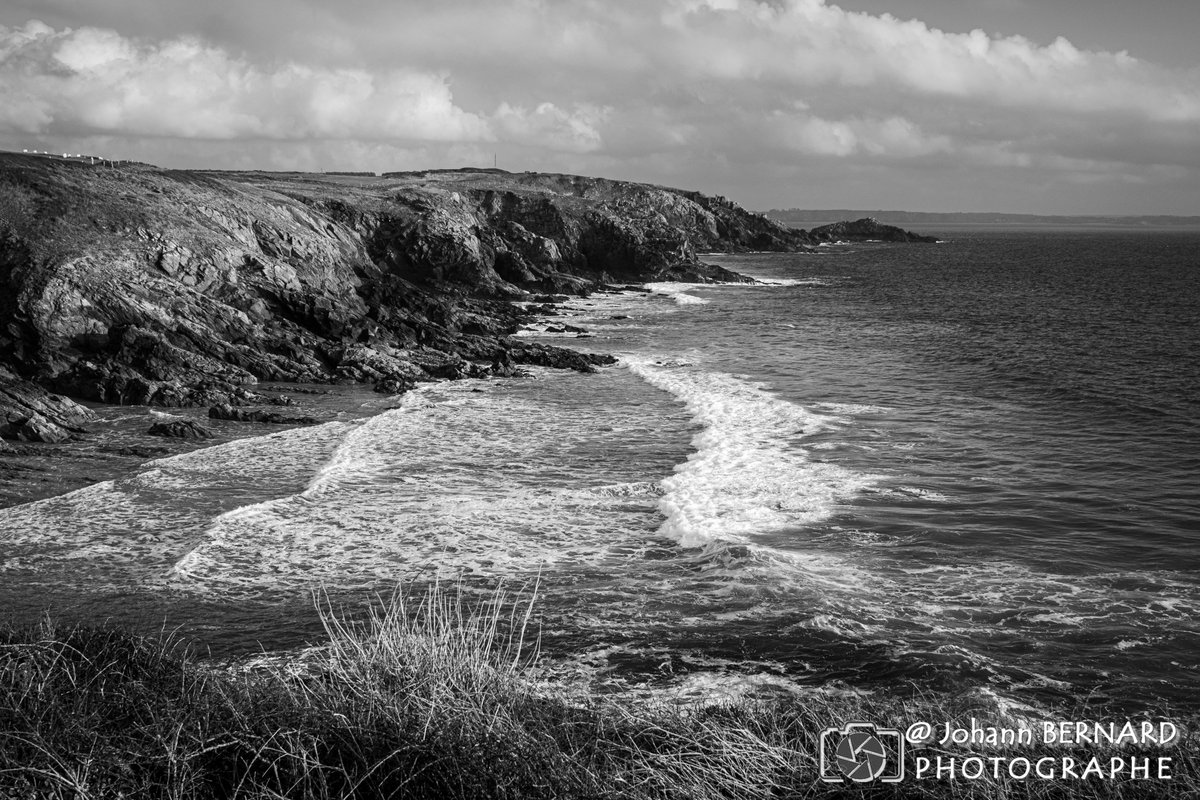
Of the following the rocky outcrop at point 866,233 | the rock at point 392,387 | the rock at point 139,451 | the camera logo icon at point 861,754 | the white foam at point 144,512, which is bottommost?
the white foam at point 144,512

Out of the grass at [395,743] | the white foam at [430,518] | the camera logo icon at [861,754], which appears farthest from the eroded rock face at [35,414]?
the camera logo icon at [861,754]

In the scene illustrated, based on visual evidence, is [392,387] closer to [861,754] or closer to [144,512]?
[144,512]

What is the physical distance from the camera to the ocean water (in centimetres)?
1323

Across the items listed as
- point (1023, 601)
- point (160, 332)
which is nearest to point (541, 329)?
point (160, 332)

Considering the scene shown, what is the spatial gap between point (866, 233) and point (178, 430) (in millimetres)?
180553

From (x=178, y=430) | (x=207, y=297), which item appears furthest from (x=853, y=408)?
(x=207, y=297)

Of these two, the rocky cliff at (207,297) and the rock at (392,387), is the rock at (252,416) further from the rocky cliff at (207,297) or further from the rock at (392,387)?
the rock at (392,387)

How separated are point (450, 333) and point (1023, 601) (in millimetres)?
32877

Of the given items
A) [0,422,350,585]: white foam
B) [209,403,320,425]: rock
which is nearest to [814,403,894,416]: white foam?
[0,422,350,585]: white foam

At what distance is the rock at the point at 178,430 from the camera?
25781mm

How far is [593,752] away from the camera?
7496 millimetres

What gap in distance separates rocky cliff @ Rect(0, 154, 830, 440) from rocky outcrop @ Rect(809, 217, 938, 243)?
133000 millimetres

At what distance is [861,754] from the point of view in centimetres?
742

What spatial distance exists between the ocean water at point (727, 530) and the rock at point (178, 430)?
4.20ft
